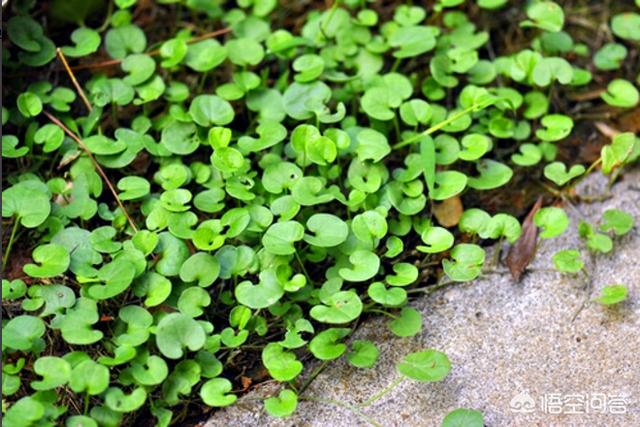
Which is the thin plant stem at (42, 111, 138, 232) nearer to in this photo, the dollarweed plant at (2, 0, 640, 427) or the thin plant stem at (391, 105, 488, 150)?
the dollarweed plant at (2, 0, 640, 427)

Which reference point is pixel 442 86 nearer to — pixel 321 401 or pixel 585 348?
pixel 585 348

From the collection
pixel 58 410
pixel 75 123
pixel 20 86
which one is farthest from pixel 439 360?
pixel 20 86

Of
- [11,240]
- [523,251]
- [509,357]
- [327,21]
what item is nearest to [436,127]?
[523,251]

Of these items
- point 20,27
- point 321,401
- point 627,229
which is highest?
point 20,27

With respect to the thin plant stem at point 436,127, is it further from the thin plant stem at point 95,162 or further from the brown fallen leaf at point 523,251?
the thin plant stem at point 95,162

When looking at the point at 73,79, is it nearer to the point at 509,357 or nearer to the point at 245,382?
the point at 245,382

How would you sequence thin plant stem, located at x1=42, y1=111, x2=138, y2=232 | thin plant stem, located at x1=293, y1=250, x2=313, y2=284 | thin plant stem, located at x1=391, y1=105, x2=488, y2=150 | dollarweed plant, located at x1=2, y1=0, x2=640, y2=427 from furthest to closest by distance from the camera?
thin plant stem, located at x1=391, y1=105, x2=488, y2=150
thin plant stem, located at x1=42, y1=111, x2=138, y2=232
thin plant stem, located at x1=293, y1=250, x2=313, y2=284
dollarweed plant, located at x1=2, y1=0, x2=640, y2=427

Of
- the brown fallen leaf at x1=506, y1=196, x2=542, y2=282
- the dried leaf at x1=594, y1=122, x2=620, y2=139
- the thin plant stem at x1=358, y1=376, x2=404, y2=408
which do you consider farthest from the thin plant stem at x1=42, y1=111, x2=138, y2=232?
the dried leaf at x1=594, y1=122, x2=620, y2=139
